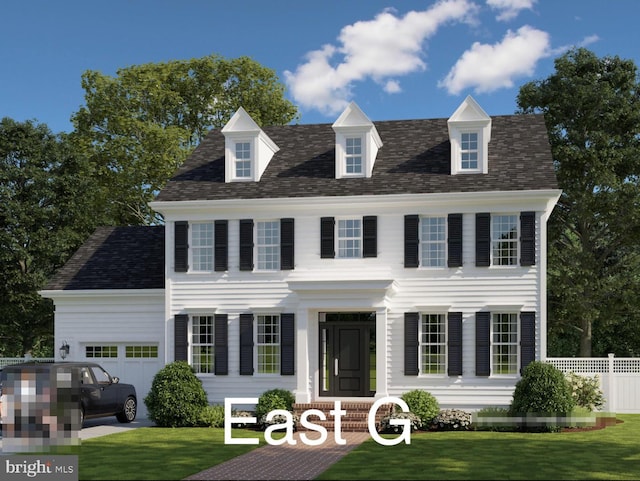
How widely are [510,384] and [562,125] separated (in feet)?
54.2

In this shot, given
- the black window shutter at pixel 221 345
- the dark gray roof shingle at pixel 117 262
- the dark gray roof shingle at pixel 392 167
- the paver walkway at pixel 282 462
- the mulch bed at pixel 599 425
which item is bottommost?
the mulch bed at pixel 599 425

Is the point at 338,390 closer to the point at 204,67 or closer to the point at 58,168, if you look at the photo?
the point at 58,168

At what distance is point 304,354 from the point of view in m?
26.2

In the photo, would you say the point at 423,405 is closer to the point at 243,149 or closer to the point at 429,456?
the point at 429,456

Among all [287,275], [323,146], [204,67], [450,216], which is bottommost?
[287,275]

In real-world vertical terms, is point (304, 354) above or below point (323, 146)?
below

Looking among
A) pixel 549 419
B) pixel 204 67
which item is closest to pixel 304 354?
pixel 549 419

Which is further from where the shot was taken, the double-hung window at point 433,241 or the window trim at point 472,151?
the window trim at point 472,151

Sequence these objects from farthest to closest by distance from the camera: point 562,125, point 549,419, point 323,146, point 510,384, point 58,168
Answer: point 58,168, point 562,125, point 323,146, point 510,384, point 549,419

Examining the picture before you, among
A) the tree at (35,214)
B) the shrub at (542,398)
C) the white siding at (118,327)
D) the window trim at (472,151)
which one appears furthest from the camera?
the tree at (35,214)

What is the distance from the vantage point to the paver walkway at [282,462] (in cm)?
1633

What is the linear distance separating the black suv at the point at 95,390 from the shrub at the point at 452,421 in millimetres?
9272

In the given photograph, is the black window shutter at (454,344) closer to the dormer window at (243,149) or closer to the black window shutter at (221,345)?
the black window shutter at (221,345)

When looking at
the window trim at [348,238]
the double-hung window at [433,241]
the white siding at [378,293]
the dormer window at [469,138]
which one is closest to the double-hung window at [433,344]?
the white siding at [378,293]
